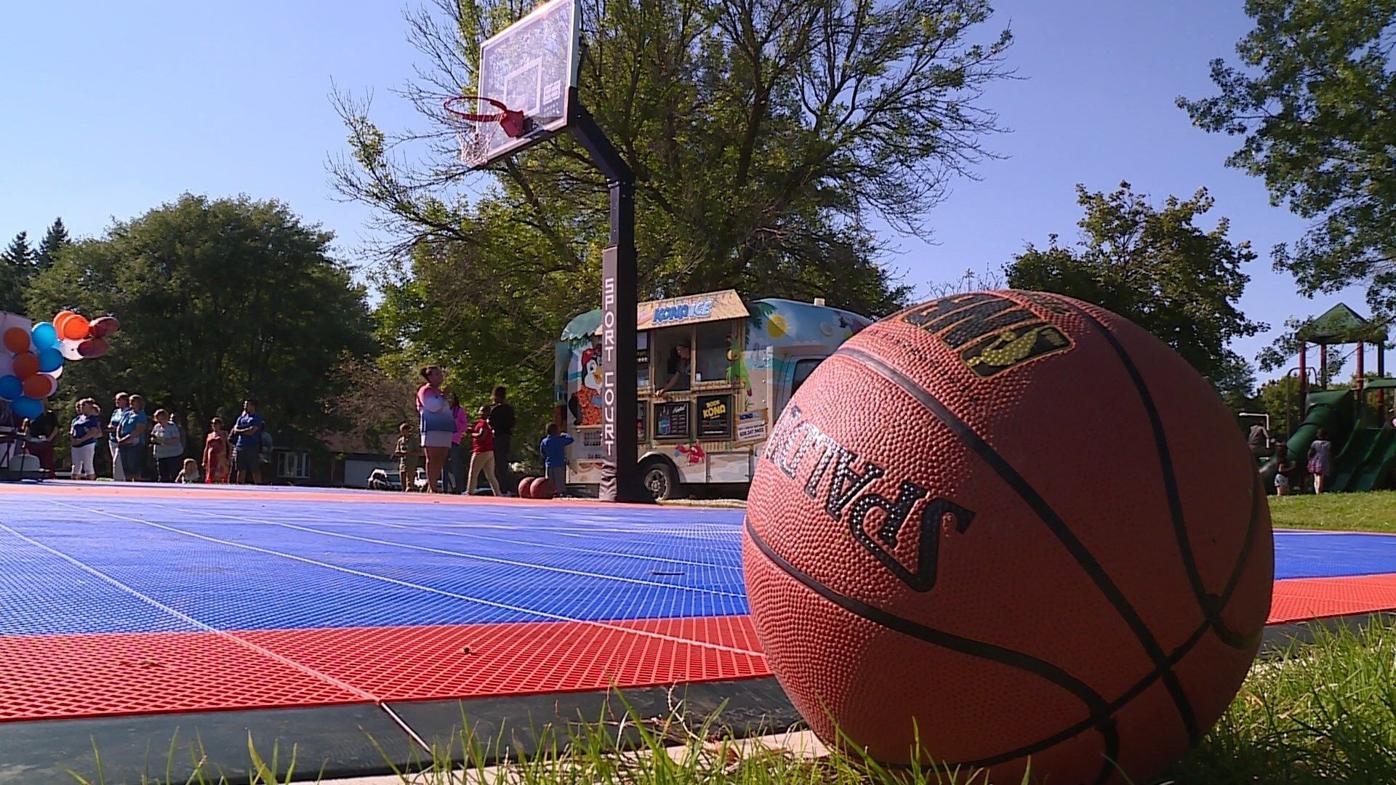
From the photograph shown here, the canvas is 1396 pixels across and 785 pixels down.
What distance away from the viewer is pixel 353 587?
418cm

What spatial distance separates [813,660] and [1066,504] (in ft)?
1.77

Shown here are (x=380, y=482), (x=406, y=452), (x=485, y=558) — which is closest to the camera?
(x=485, y=558)

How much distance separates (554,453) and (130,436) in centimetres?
856

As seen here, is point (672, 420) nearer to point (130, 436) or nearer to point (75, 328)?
point (130, 436)

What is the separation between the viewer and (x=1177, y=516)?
6.04 ft

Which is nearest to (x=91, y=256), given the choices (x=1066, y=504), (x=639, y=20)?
(x=639, y=20)

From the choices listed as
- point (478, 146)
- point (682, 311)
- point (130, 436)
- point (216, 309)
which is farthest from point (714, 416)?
point (216, 309)

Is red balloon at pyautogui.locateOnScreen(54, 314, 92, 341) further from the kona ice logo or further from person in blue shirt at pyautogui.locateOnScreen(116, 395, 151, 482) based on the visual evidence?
the kona ice logo

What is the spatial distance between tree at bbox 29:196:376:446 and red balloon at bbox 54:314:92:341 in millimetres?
22869

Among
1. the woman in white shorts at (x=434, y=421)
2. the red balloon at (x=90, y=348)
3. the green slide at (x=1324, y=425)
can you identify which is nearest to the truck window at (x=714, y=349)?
the woman in white shorts at (x=434, y=421)

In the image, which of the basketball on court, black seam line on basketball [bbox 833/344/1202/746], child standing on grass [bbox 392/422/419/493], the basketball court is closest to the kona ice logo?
the basketball on court

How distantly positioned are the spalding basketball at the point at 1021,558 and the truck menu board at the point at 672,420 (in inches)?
609

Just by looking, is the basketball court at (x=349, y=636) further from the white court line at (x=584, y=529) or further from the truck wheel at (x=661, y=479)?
the truck wheel at (x=661, y=479)

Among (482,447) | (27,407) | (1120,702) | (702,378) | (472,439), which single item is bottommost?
(1120,702)
